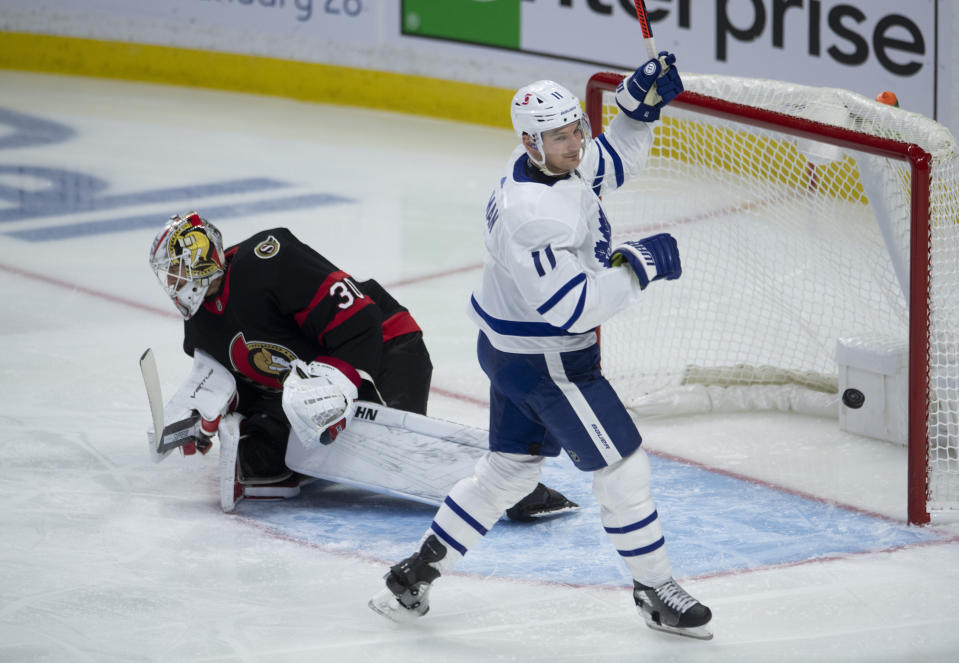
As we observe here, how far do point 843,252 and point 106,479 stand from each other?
2055mm

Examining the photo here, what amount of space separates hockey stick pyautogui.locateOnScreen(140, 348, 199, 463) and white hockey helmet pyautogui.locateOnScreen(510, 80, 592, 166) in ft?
3.70

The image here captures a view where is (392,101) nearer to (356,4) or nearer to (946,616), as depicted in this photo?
(356,4)

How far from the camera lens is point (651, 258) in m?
2.66

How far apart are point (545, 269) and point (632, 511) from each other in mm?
486

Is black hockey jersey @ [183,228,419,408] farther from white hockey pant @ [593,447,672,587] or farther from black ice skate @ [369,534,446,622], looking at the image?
white hockey pant @ [593,447,672,587]

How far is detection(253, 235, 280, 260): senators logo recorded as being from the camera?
3.49 meters

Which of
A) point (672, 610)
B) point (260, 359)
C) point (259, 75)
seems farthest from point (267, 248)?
point (259, 75)

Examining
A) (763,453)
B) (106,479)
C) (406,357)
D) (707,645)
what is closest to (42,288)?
(106,479)

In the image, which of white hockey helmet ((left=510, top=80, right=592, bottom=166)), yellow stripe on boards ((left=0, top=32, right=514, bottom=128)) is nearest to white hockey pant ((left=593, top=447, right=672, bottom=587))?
white hockey helmet ((left=510, top=80, right=592, bottom=166))

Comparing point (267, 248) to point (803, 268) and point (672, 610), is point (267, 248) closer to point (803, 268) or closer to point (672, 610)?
point (672, 610)

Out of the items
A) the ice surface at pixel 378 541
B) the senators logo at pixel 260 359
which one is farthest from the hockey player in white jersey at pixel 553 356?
the senators logo at pixel 260 359

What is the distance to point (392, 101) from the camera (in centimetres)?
822

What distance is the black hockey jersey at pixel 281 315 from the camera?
3430 mm

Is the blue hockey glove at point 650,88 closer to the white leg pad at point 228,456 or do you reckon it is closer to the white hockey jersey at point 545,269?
the white hockey jersey at point 545,269
